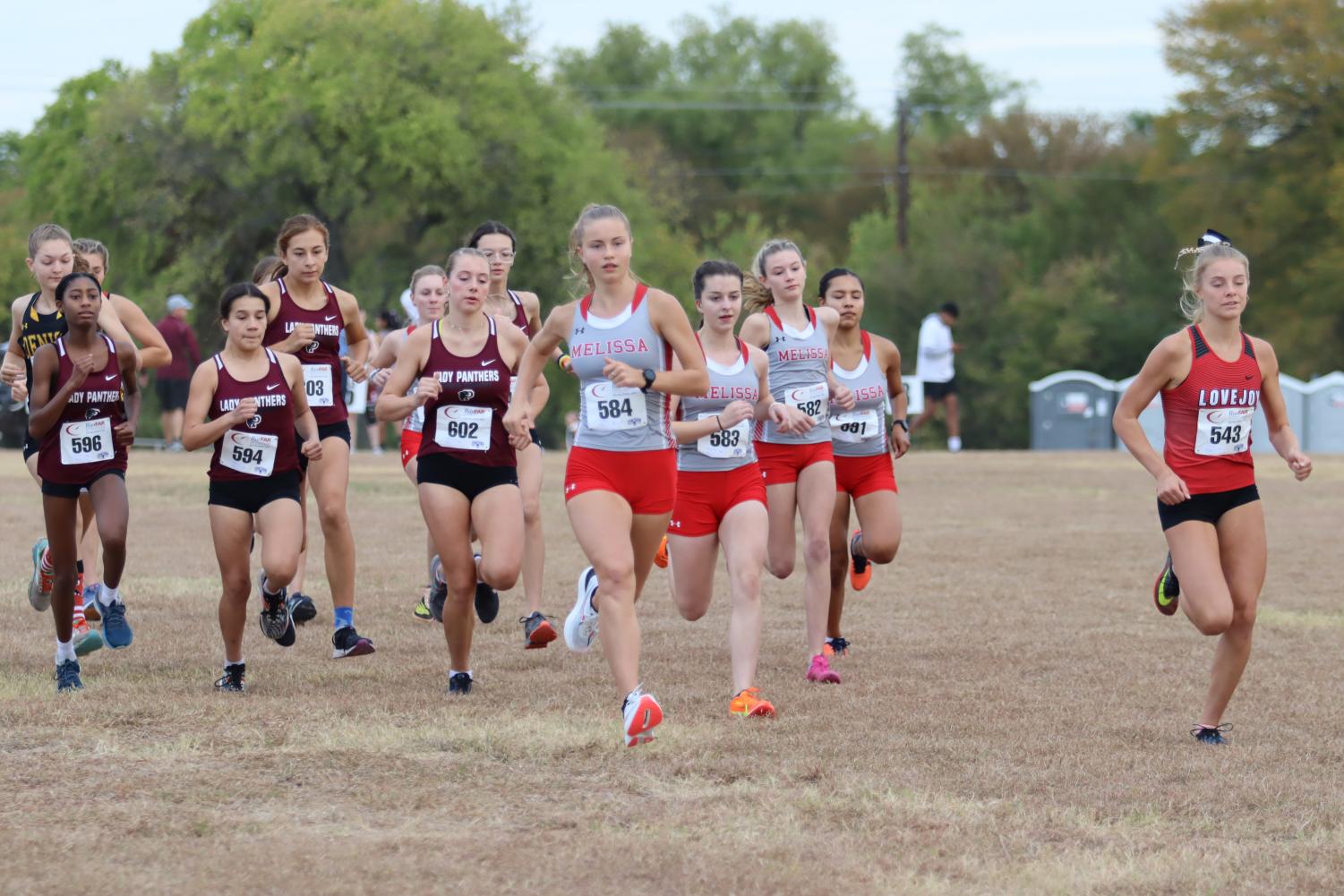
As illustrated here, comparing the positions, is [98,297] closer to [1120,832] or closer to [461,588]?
[461,588]

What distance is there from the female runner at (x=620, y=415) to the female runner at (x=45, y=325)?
2482mm

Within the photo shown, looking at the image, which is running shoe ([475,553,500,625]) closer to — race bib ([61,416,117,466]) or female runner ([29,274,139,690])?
Result: female runner ([29,274,139,690])

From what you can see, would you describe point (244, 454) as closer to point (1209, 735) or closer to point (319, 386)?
point (319, 386)

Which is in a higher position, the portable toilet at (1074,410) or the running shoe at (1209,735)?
the portable toilet at (1074,410)

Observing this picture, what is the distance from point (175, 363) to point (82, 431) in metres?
19.9

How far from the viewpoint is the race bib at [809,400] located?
8.46 m

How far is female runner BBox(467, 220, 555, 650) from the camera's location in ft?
31.2

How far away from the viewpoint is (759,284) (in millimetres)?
8789

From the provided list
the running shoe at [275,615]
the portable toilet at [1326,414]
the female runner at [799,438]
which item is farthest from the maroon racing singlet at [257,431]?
the portable toilet at [1326,414]

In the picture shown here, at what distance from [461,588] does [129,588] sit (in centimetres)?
456

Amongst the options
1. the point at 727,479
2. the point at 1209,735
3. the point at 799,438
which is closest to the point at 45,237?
the point at 727,479

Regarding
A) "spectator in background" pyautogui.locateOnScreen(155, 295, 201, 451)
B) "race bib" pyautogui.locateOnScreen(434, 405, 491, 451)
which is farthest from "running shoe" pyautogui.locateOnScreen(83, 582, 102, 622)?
"spectator in background" pyautogui.locateOnScreen(155, 295, 201, 451)

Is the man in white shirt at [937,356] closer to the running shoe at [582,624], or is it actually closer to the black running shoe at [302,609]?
the black running shoe at [302,609]

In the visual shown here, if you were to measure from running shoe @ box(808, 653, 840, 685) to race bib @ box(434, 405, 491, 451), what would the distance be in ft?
6.03
